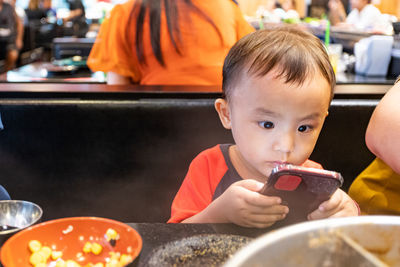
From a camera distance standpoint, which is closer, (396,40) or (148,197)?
(148,197)

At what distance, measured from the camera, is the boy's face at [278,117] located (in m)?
0.99

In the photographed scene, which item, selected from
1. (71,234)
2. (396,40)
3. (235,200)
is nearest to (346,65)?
(396,40)

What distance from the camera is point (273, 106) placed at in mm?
1008

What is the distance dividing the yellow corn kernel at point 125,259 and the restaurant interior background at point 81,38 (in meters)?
1.41

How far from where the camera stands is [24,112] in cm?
167

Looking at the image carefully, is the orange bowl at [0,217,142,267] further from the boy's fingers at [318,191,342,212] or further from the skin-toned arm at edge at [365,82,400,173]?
the skin-toned arm at edge at [365,82,400,173]

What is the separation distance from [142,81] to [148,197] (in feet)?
1.84

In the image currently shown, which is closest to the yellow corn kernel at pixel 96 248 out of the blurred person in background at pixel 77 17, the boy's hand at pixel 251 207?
the boy's hand at pixel 251 207

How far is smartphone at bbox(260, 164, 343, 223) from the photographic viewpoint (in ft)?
2.32

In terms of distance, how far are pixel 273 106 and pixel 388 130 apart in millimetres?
284

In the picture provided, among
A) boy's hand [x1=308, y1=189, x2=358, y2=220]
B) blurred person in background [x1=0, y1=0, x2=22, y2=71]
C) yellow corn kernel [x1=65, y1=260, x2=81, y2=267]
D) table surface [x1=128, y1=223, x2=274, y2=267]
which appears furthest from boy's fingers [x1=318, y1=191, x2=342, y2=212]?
blurred person in background [x1=0, y1=0, x2=22, y2=71]

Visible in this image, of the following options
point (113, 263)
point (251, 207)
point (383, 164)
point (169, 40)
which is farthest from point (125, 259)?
point (169, 40)

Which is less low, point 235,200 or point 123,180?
point 235,200

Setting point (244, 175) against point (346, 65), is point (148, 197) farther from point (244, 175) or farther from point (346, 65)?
point (346, 65)
